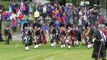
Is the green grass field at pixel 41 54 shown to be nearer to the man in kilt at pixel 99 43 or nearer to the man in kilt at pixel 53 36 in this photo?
the man in kilt at pixel 53 36

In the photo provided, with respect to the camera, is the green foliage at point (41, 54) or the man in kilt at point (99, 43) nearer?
the man in kilt at point (99, 43)

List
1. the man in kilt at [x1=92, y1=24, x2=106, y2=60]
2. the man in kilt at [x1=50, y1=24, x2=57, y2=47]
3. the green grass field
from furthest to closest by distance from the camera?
the man in kilt at [x1=50, y1=24, x2=57, y2=47] → the green grass field → the man in kilt at [x1=92, y1=24, x2=106, y2=60]

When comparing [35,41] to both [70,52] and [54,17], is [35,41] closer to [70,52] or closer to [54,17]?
[70,52]

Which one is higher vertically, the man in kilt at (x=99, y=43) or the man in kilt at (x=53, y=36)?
the man in kilt at (x=99, y=43)

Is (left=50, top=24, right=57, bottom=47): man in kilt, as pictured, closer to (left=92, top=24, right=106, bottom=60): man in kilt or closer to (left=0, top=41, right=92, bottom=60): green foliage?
(left=0, top=41, right=92, bottom=60): green foliage

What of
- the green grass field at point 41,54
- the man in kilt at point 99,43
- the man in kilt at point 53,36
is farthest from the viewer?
the man in kilt at point 53,36

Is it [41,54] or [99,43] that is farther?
[41,54]

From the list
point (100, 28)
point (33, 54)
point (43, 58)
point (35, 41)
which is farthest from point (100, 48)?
point (35, 41)

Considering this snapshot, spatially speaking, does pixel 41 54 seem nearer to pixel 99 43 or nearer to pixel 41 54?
pixel 41 54

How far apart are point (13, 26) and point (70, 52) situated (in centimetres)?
1164

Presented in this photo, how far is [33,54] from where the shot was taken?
30844 millimetres

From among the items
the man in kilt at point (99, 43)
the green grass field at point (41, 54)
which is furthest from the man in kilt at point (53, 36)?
the man in kilt at point (99, 43)

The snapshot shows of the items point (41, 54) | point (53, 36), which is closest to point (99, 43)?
point (41, 54)

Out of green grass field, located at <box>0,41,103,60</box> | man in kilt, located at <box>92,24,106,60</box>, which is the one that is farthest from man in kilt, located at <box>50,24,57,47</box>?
man in kilt, located at <box>92,24,106,60</box>
